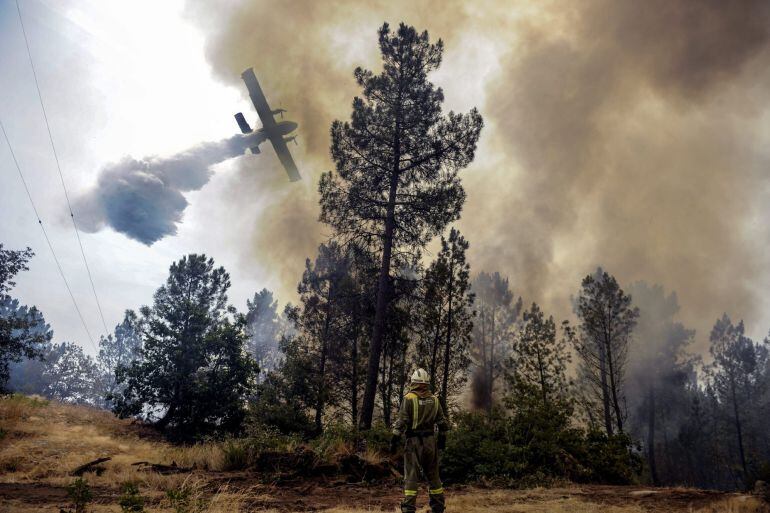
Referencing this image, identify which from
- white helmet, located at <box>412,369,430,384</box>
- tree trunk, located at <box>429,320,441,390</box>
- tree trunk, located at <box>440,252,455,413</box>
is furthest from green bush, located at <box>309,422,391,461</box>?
tree trunk, located at <box>440,252,455,413</box>

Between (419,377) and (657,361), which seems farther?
(657,361)

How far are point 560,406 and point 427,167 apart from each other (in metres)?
10.3

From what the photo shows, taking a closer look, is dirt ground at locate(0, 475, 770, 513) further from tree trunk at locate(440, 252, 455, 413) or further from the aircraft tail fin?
the aircraft tail fin

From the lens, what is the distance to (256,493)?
7230 mm

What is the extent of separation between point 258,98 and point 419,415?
21.7 meters

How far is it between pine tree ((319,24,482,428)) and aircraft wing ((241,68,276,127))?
8.71m

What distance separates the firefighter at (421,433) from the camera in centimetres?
621

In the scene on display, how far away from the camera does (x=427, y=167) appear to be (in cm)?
1611

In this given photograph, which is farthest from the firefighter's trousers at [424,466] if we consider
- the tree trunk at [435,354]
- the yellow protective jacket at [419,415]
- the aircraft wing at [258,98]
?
the aircraft wing at [258,98]

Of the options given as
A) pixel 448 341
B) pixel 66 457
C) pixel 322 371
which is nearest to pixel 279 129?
pixel 322 371

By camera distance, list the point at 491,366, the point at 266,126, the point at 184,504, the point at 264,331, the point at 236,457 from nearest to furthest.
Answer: the point at 184,504, the point at 236,457, the point at 266,126, the point at 491,366, the point at 264,331

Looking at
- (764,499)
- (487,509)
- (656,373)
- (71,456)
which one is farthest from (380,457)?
(656,373)

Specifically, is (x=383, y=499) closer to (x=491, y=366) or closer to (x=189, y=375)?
(x=189, y=375)

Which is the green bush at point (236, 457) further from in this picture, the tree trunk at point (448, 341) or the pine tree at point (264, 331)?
the pine tree at point (264, 331)
